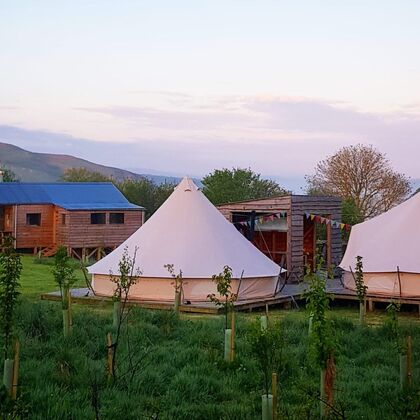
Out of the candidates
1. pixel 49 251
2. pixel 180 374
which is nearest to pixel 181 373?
pixel 180 374

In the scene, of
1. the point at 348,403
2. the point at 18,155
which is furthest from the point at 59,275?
the point at 18,155

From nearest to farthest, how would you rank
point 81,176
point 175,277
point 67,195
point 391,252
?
point 175,277, point 391,252, point 67,195, point 81,176

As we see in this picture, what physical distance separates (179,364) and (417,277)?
27.6 ft

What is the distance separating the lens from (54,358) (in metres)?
8.18

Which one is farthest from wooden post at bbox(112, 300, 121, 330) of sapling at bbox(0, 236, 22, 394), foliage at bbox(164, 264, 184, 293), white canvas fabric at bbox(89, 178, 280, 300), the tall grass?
white canvas fabric at bbox(89, 178, 280, 300)

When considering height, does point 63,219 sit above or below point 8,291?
above

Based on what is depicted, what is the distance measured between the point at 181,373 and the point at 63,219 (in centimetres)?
2661

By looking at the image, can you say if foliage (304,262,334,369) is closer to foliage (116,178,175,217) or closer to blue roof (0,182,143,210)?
blue roof (0,182,143,210)

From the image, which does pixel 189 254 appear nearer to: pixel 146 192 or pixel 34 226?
pixel 34 226

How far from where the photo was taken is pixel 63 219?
33.8m

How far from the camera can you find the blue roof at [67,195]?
3344 centimetres

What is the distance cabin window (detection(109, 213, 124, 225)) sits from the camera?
3462cm

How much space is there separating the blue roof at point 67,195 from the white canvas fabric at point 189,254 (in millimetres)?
17376

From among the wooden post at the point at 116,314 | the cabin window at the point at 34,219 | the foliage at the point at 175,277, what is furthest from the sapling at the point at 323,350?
the cabin window at the point at 34,219
